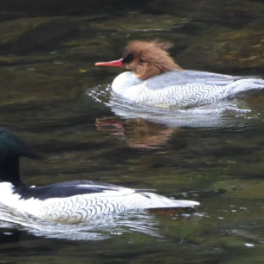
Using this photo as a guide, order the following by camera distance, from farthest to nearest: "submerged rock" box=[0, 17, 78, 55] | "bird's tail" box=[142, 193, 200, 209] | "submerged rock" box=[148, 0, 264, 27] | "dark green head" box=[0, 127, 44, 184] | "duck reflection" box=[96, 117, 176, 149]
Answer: "submerged rock" box=[148, 0, 264, 27] < "submerged rock" box=[0, 17, 78, 55] < "duck reflection" box=[96, 117, 176, 149] < "dark green head" box=[0, 127, 44, 184] < "bird's tail" box=[142, 193, 200, 209]

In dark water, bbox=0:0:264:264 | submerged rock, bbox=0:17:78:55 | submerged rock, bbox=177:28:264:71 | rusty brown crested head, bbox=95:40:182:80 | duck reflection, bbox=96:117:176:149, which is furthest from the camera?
submerged rock, bbox=0:17:78:55

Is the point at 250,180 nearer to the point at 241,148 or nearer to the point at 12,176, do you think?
the point at 241,148

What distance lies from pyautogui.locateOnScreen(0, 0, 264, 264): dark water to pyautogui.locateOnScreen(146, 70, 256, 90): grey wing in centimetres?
41

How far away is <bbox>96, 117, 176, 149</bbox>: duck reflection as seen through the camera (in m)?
10.1

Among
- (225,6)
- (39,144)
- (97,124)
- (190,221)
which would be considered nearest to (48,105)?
(97,124)

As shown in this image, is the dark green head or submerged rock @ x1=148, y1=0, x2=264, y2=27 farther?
submerged rock @ x1=148, y1=0, x2=264, y2=27

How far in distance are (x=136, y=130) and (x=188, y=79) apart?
1.64 meters

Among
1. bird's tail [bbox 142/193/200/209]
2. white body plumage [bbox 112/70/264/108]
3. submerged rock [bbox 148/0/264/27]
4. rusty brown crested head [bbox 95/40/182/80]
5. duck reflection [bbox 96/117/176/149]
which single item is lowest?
duck reflection [bbox 96/117/176/149]

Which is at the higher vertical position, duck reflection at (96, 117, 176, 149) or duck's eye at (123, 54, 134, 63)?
duck's eye at (123, 54, 134, 63)

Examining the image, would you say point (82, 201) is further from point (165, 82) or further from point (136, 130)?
point (165, 82)

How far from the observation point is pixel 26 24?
1596 centimetres

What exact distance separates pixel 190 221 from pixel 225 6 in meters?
10.3

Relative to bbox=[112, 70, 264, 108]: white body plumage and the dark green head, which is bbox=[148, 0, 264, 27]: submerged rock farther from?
A: the dark green head

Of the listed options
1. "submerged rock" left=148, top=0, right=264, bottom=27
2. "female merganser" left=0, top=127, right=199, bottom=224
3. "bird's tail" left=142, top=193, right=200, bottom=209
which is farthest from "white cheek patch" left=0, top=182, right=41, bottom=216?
"submerged rock" left=148, top=0, right=264, bottom=27
